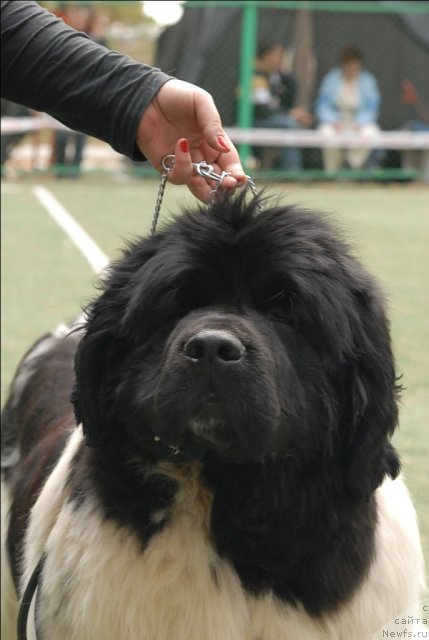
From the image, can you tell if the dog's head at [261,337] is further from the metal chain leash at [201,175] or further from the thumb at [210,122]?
the thumb at [210,122]

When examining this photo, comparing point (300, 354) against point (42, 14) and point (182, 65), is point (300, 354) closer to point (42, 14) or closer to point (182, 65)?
point (42, 14)

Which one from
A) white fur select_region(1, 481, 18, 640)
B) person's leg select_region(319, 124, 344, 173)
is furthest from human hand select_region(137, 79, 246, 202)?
person's leg select_region(319, 124, 344, 173)

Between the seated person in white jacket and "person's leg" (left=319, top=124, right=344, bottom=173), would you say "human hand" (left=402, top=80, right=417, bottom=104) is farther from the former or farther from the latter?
"person's leg" (left=319, top=124, right=344, bottom=173)

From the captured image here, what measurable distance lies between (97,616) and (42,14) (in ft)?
5.52

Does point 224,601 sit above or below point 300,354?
below

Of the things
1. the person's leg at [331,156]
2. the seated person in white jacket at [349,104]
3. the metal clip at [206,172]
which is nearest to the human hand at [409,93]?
the seated person in white jacket at [349,104]

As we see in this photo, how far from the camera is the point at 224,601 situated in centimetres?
278

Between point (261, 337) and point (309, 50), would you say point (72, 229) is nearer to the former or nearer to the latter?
point (309, 50)

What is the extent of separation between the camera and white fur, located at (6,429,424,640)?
2781mm

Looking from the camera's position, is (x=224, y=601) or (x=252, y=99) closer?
(x=224, y=601)

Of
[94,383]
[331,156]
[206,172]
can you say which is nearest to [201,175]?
[206,172]

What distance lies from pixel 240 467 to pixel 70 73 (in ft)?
4.01

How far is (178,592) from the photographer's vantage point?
9.16ft

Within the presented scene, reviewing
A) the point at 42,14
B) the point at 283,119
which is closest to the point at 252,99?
the point at 283,119
